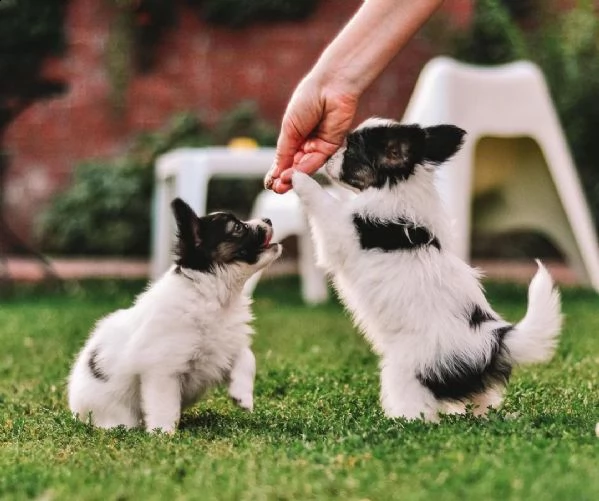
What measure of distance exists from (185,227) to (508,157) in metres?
5.07

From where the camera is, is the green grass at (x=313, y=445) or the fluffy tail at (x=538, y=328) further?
the fluffy tail at (x=538, y=328)

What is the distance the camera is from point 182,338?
3568 mm

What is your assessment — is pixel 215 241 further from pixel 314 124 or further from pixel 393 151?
pixel 393 151

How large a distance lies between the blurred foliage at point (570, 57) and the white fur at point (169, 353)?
26.7 feet

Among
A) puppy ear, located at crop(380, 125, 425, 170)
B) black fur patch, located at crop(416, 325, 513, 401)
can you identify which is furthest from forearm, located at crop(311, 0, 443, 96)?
black fur patch, located at crop(416, 325, 513, 401)

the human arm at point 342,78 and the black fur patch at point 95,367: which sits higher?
the human arm at point 342,78

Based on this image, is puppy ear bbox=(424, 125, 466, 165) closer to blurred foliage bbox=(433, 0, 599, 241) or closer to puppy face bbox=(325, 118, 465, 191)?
puppy face bbox=(325, 118, 465, 191)

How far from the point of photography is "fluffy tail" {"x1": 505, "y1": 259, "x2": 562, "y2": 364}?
3.42 metres

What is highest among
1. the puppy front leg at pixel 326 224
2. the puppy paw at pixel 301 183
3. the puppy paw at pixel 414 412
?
the puppy paw at pixel 301 183

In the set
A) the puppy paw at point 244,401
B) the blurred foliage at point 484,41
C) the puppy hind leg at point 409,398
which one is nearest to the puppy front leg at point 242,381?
the puppy paw at point 244,401

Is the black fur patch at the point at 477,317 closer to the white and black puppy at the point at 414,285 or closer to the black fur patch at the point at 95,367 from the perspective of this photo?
the white and black puppy at the point at 414,285

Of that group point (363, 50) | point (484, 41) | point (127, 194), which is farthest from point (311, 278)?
point (484, 41)

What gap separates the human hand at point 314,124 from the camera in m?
3.96

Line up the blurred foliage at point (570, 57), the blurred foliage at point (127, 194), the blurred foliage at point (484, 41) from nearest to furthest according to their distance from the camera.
→ the blurred foliage at point (570, 57)
the blurred foliage at point (127, 194)
the blurred foliage at point (484, 41)
